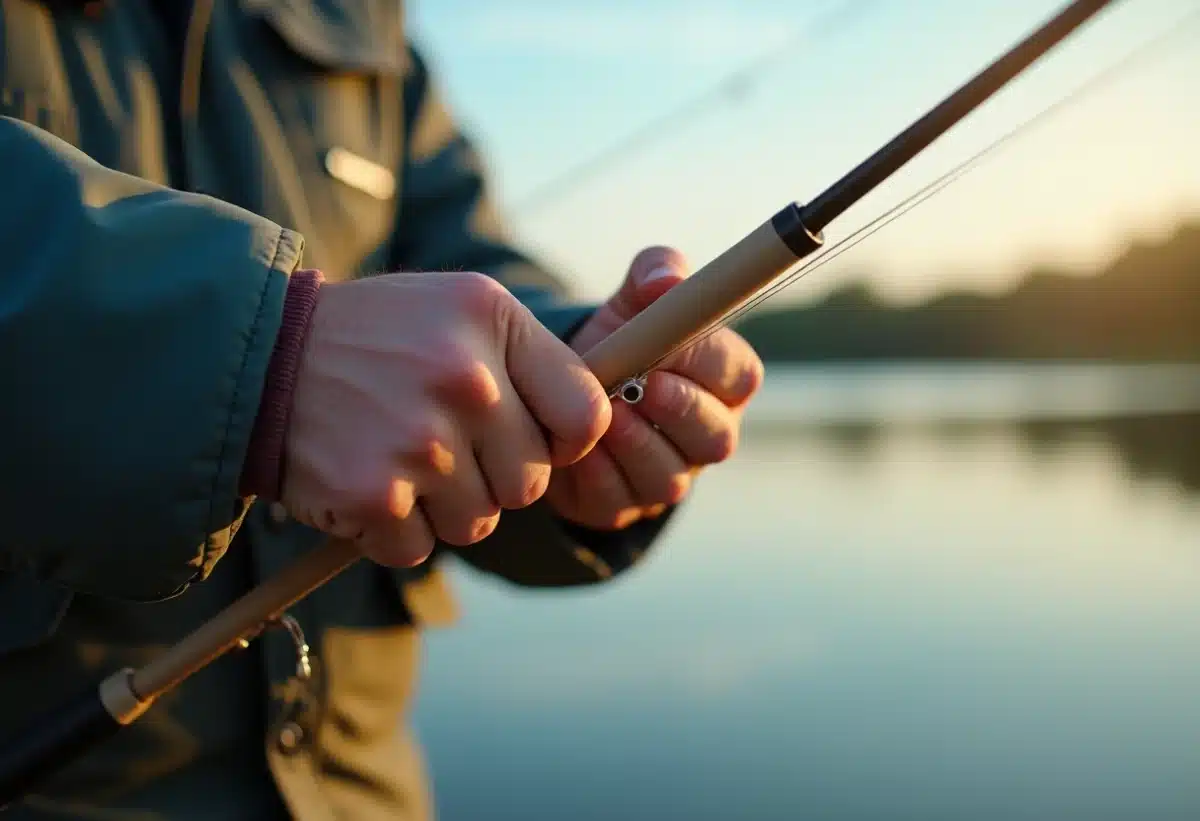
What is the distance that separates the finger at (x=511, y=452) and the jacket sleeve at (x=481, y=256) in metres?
0.37

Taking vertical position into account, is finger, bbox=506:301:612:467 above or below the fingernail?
below

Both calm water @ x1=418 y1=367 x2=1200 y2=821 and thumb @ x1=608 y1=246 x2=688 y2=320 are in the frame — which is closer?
thumb @ x1=608 y1=246 x2=688 y2=320

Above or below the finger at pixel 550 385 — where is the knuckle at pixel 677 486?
above

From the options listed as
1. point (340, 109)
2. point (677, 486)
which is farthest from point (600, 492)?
point (340, 109)

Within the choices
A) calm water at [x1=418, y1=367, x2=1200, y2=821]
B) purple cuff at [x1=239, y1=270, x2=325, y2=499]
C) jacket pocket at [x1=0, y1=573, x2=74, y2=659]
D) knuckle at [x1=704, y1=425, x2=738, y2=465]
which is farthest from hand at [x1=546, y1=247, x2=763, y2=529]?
calm water at [x1=418, y1=367, x2=1200, y2=821]

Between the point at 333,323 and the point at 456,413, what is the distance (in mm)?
89

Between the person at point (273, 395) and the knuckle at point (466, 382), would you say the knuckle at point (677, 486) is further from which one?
the knuckle at point (466, 382)

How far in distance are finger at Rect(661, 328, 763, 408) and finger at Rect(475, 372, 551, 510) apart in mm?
199

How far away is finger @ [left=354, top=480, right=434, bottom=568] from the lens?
2.23 ft

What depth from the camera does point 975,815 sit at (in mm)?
3982

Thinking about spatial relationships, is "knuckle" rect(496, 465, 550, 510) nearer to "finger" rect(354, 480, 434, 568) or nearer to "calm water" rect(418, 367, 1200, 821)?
"finger" rect(354, 480, 434, 568)

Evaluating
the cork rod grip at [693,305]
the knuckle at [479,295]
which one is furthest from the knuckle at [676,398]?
the knuckle at [479,295]

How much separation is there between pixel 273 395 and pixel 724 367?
Answer: 37 centimetres

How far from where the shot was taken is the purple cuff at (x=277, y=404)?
68 cm
